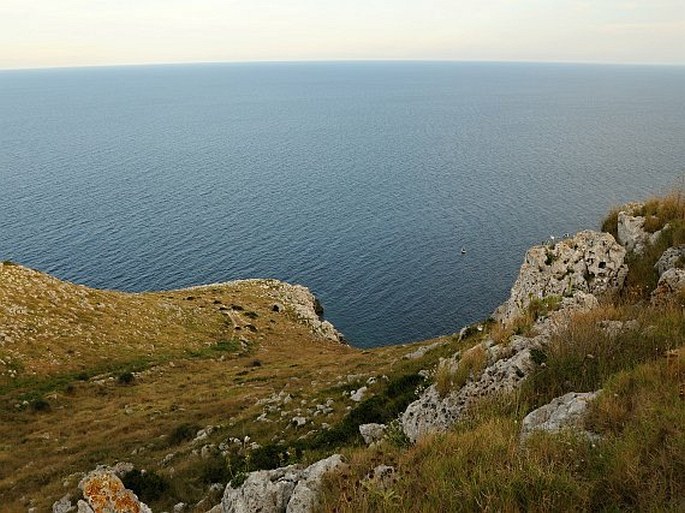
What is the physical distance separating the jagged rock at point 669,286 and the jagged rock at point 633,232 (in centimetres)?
527

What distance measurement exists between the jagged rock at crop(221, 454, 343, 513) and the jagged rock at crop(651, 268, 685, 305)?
35.7 feet

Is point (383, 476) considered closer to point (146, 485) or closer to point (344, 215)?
point (146, 485)

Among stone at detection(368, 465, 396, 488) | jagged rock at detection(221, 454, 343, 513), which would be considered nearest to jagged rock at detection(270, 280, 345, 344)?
jagged rock at detection(221, 454, 343, 513)

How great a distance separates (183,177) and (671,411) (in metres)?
161

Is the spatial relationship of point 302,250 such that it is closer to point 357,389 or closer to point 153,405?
point 153,405

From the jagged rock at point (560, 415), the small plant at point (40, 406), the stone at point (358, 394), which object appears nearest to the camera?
the jagged rock at point (560, 415)

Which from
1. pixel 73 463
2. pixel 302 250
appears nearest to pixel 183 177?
pixel 302 250

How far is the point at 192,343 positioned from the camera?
49812 millimetres

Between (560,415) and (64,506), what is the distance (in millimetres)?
18310

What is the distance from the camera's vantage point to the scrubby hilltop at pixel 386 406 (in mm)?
7223

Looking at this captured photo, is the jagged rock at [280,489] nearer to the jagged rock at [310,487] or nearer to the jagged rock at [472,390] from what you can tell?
the jagged rock at [310,487]

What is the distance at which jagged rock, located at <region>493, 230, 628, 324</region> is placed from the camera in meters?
19.6

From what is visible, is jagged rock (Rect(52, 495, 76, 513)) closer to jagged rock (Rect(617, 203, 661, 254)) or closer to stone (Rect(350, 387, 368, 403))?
stone (Rect(350, 387, 368, 403))

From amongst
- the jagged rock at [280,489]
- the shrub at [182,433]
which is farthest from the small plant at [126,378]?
the jagged rock at [280,489]
